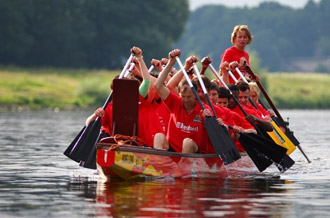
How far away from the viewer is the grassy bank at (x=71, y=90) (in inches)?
2144

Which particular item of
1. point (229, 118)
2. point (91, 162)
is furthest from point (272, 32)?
point (91, 162)

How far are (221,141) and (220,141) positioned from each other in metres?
0.01

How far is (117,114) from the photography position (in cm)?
1246

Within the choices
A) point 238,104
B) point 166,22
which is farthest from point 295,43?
point 238,104

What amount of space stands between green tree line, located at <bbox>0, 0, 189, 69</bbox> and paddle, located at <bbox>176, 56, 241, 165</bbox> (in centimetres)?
5730

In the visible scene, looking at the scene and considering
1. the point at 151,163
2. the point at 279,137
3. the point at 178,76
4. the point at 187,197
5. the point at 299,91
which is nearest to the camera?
the point at 187,197

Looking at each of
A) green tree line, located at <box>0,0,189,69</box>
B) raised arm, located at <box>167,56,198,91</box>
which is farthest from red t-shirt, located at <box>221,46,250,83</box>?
green tree line, located at <box>0,0,189,69</box>

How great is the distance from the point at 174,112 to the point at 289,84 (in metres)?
59.8

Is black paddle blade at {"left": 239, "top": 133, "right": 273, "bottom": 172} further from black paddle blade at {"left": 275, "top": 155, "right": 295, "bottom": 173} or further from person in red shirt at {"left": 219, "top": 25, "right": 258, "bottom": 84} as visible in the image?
person in red shirt at {"left": 219, "top": 25, "right": 258, "bottom": 84}

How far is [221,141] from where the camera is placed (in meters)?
12.4

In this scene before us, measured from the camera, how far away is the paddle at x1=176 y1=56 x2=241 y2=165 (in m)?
12.2

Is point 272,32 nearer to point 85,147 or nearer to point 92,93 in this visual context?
point 92,93

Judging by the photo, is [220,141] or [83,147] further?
[83,147]

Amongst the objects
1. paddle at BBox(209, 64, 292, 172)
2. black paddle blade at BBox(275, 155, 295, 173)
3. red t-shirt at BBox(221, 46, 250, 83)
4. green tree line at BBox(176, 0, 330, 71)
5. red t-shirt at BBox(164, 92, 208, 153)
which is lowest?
black paddle blade at BBox(275, 155, 295, 173)
